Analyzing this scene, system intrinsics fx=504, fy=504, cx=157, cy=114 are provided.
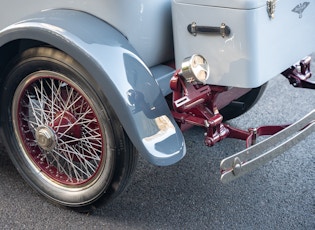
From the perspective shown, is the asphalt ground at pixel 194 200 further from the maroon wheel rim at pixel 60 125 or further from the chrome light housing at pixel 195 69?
the chrome light housing at pixel 195 69

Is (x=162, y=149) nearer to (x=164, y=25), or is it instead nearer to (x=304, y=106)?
(x=164, y=25)

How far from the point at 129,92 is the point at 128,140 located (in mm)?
227

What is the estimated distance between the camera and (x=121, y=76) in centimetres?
205

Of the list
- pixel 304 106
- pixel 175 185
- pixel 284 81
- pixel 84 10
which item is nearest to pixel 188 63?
pixel 84 10

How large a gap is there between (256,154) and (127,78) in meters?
0.63

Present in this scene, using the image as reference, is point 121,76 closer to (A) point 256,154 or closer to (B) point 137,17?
(B) point 137,17

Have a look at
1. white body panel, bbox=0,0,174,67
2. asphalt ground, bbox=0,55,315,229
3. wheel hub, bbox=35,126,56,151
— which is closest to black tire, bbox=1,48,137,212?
wheel hub, bbox=35,126,56,151

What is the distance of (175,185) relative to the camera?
2.64 m

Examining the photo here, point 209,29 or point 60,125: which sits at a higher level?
point 209,29

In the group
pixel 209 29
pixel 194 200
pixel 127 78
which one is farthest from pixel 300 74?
pixel 127 78

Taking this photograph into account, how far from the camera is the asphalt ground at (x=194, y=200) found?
2.37m

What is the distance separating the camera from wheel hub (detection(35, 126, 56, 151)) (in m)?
2.37

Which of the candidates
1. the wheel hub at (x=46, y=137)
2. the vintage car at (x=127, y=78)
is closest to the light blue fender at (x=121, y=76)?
the vintage car at (x=127, y=78)

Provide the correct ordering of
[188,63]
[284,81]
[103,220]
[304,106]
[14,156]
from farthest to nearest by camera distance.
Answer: [284,81] < [304,106] < [14,156] < [103,220] < [188,63]
